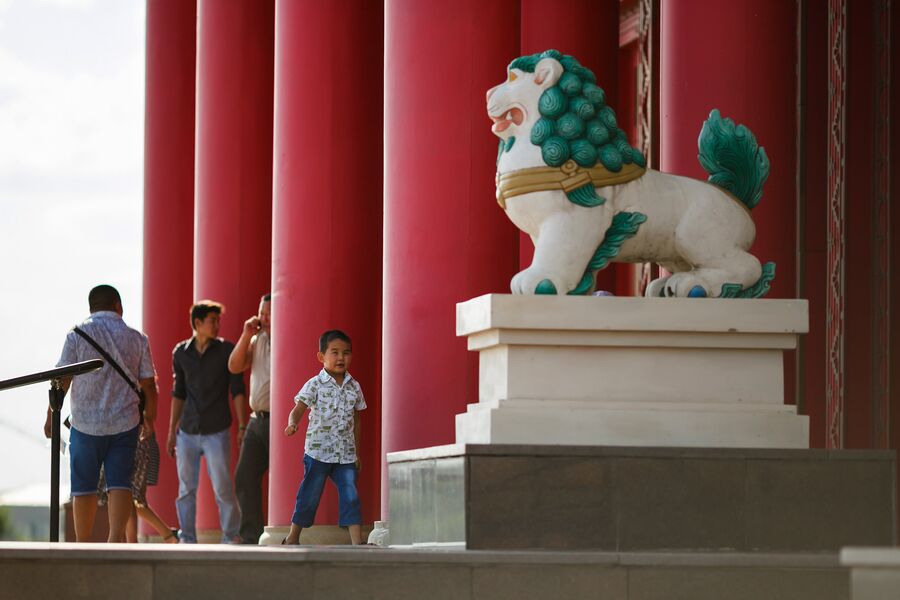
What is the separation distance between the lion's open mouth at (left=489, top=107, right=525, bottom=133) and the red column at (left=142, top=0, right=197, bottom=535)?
10.9m

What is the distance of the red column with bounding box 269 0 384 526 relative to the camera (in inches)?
574

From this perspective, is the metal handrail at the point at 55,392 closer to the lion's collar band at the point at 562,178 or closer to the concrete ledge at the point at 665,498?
the concrete ledge at the point at 665,498

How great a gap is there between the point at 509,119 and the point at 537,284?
0.88 meters

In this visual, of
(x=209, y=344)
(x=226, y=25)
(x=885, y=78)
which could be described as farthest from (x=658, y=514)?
(x=226, y=25)

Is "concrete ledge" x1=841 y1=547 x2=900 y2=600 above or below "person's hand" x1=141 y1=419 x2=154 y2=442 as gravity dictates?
below

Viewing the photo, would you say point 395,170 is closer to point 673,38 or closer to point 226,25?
point 673,38

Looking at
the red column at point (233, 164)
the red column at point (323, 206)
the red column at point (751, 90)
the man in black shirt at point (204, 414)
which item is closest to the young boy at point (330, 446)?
the red column at point (323, 206)

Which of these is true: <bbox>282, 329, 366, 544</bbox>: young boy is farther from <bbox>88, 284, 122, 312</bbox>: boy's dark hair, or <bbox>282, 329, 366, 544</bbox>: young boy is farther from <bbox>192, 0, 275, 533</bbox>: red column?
<bbox>192, 0, 275, 533</bbox>: red column

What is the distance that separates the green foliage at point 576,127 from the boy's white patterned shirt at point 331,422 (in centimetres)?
348

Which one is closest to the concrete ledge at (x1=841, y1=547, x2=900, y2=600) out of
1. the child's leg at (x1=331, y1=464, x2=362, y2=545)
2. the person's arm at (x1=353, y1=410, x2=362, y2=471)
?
the child's leg at (x1=331, y1=464, x2=362, y2=545)

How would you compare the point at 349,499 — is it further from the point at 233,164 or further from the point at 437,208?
the point at 233,164

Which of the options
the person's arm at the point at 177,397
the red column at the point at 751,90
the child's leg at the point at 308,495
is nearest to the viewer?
the child's leg at the point at 308,495

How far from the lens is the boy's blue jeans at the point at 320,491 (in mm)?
11883

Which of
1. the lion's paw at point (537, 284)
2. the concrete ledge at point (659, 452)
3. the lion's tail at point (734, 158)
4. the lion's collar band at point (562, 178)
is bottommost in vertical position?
the concrete ledge at point (659, 452)
